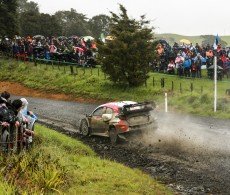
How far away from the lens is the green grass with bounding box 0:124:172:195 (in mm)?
8453

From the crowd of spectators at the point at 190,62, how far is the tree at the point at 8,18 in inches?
662

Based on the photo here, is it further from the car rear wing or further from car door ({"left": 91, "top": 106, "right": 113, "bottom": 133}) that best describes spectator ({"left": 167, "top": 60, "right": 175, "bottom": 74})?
the car rear wing

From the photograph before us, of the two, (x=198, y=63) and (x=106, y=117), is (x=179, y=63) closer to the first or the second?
(x=198, y=63)

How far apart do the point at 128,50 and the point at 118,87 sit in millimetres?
3397

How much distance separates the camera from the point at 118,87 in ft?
94.6

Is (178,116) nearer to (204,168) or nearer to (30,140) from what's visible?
(204,168)

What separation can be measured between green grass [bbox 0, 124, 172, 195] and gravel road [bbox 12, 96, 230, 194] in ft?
3.10

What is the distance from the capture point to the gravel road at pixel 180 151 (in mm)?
11016

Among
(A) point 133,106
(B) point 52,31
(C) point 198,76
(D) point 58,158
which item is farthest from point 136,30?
(B) point 52,31

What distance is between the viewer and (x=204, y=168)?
1189 cm

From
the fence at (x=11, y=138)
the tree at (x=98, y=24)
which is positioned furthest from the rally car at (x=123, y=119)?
the tree at (x=98, y=24)

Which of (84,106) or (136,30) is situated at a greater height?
(136,30)

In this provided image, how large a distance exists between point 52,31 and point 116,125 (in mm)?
50325

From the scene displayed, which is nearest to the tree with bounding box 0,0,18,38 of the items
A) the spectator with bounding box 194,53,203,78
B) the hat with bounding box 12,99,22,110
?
the spectator with bounding box 194,53,203,78
